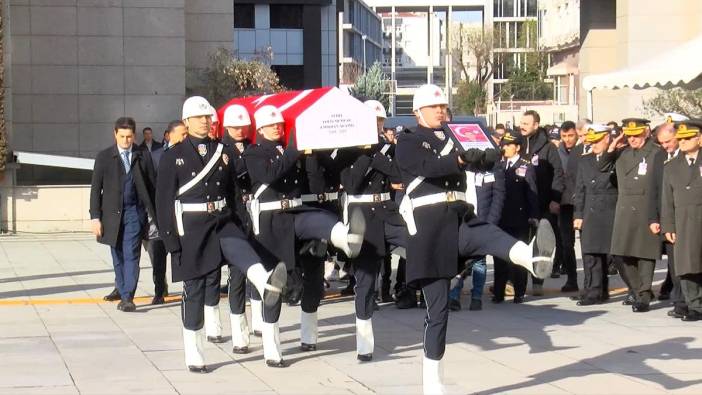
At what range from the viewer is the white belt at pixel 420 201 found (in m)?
8.77

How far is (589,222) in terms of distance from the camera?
45.2ft

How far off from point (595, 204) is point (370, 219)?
3.95 meters

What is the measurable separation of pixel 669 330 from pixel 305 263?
352 cm

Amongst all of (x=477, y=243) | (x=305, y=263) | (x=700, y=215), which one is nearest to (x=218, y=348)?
(x=305, y=263)

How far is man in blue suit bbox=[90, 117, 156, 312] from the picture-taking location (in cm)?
1339

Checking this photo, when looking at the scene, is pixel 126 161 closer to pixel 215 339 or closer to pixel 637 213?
pixel 215 339

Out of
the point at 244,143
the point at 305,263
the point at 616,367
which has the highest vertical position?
the point at 244,143

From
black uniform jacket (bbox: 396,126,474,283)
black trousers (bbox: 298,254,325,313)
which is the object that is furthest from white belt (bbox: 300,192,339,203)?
black uniform jacket (bbox: 396,126,474,283)

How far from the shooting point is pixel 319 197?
10742 millimetres

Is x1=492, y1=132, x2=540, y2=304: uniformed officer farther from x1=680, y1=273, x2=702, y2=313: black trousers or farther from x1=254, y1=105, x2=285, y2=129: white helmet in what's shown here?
x1=254, y1=105, x2=285, y2=129: white helmet

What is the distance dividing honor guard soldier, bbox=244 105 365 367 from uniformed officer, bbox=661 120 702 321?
3963 millimetres

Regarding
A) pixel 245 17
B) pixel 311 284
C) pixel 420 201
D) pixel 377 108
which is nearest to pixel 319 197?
pixel 311 284

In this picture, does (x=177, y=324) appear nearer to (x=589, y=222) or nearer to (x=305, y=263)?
(x=305, y=263)

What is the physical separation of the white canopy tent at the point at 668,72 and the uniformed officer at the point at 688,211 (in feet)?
19.0
